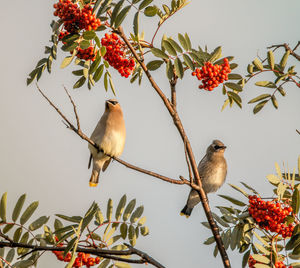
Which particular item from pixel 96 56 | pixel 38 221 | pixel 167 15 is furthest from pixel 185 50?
pixel 38 221

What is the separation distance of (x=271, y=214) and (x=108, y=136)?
9.13 feet

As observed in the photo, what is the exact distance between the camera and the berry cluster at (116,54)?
11.4 feet

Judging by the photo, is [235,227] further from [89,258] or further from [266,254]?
[89,258]

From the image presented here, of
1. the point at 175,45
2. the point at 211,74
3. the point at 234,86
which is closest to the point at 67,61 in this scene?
the point at 175,45

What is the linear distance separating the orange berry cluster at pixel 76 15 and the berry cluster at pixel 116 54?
0.47 meters

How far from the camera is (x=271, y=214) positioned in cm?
310

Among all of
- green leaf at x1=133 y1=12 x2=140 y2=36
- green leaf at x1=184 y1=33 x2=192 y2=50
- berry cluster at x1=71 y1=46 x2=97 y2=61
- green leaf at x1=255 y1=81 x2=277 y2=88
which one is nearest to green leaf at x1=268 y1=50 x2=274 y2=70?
green leaf at x1=255 y1=81 x2=277 y2=88

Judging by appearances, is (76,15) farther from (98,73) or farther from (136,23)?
(98,73)

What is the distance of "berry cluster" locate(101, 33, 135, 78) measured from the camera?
137 inches

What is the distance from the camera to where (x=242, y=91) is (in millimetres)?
3736

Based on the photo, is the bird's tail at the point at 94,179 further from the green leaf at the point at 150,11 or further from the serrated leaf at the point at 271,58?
the green leaf at the point at 150,11

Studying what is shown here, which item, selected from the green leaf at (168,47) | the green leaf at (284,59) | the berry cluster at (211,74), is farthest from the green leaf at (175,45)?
the green leaf at (284,59)

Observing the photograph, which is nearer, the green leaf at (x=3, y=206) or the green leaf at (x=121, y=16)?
the green leaf at (x=121, y=16)

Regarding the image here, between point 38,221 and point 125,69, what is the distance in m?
1.19
